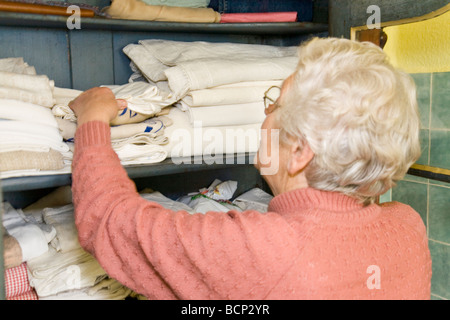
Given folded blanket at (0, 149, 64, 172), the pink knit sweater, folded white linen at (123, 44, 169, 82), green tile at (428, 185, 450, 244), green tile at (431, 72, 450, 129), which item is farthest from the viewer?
green tile at (428, 185, 450, 244)

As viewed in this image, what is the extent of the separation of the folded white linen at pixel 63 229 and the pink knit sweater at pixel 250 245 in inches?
11.1

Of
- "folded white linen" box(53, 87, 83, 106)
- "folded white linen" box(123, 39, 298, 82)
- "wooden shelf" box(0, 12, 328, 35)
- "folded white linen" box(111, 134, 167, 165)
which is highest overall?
"wooden shelf" box(0, 12, 328, 35)

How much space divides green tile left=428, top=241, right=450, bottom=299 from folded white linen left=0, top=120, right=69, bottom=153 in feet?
5.27

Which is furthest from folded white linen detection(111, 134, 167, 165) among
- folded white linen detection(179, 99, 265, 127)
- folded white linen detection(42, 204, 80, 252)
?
folded white linen detection(42, 204, 80, 252)

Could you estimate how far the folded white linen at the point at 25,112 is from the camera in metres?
1.11

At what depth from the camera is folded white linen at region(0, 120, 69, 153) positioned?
109 cm

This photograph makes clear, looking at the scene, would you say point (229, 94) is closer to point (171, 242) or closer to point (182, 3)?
point (182, 3)

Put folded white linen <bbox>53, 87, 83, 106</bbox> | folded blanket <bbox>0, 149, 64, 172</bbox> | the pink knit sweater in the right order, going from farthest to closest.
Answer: folded white linen <bbox>53, 87, 83, 106</bbox> → folded blanket <bbox>0, 149, 64, 172</bbox> → the pink knit sweater

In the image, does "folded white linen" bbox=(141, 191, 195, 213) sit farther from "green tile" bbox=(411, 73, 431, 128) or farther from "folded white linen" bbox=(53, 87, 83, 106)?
"green tile" bbox=(411, 73, 431, 128)

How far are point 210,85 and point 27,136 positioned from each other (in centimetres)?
51

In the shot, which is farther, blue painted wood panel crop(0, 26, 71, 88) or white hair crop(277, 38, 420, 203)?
blue painted wood panel crop(0, 26, 71, 88)

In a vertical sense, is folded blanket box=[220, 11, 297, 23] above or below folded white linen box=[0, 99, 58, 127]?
above
